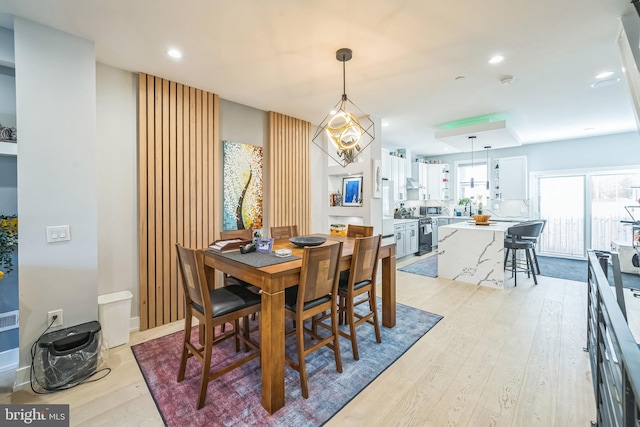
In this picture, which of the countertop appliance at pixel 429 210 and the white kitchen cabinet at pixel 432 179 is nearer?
the countertop appliance at pixel 429 210

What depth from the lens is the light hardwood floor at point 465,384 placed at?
1694 millimetres

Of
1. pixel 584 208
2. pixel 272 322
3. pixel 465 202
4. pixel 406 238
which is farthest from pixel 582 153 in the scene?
pixel 272 322

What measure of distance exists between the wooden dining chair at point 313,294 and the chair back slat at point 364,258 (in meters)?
0.23

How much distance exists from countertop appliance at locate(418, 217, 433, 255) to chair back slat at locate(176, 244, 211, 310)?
558cm

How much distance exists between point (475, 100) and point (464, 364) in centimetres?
332

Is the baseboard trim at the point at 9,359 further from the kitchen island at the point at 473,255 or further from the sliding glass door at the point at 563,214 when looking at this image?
the sliding glass door at the point at 563,214

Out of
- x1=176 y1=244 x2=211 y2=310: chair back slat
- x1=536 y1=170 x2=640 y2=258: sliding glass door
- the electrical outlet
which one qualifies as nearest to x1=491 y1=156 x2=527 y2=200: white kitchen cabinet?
x1=536 y1=170 x2=640 y2=258: sliding glass door

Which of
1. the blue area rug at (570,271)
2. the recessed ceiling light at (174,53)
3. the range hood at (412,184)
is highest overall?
the recessed ceiling light at (174,53)

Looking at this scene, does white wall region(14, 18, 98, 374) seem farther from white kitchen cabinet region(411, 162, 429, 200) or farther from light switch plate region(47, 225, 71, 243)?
white kitchen cabinet region(411, 162, 429, 200)

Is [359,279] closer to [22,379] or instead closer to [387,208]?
[22,379]

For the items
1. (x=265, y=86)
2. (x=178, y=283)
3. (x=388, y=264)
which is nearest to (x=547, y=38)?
(x=388, y=264)

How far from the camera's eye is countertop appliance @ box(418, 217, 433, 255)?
6.50 m

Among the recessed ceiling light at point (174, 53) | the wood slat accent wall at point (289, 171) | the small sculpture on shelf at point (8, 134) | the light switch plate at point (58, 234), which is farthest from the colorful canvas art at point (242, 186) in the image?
the small sculpture on shelf at point (8, 134)

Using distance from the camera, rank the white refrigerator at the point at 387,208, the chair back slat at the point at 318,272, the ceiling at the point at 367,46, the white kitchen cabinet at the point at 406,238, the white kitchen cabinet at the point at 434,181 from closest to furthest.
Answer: the chair back slat at the point at 318,272, the ceiling at the point at 367,46, the white refrigerator at the point at 387,208, the white kitchen cabinet at the point at 406,238, the white kitchen cabinet at the point at 434,181
